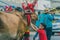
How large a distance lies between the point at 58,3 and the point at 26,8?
50.2 ft

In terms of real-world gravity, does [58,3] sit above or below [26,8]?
below

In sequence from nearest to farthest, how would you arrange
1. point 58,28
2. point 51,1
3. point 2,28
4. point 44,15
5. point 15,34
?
1. point 2,28
2. point 15,34
3. point 44,15
4. point 58,28
5. point 51,1

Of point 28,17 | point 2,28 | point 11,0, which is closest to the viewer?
point 2,28

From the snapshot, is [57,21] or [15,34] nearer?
[15,34]

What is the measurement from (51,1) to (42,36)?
581 inches

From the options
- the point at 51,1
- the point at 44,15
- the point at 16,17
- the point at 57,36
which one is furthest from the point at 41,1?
the point at 16,17

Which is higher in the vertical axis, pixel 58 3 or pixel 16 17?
pixel 16 17

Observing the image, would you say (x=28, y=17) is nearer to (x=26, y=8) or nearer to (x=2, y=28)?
(x=26, y=8)

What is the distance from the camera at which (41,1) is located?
75.0ft

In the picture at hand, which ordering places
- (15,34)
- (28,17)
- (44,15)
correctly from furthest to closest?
(44,15)
(28,17)
(15,34)

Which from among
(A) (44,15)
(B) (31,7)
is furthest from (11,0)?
(B) (31,7)

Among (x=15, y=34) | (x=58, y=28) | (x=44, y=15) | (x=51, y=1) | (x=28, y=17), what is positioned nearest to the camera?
(x=15, y=34)

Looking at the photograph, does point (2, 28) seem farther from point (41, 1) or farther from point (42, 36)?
point (41, 1)

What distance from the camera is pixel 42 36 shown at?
31.1ft
